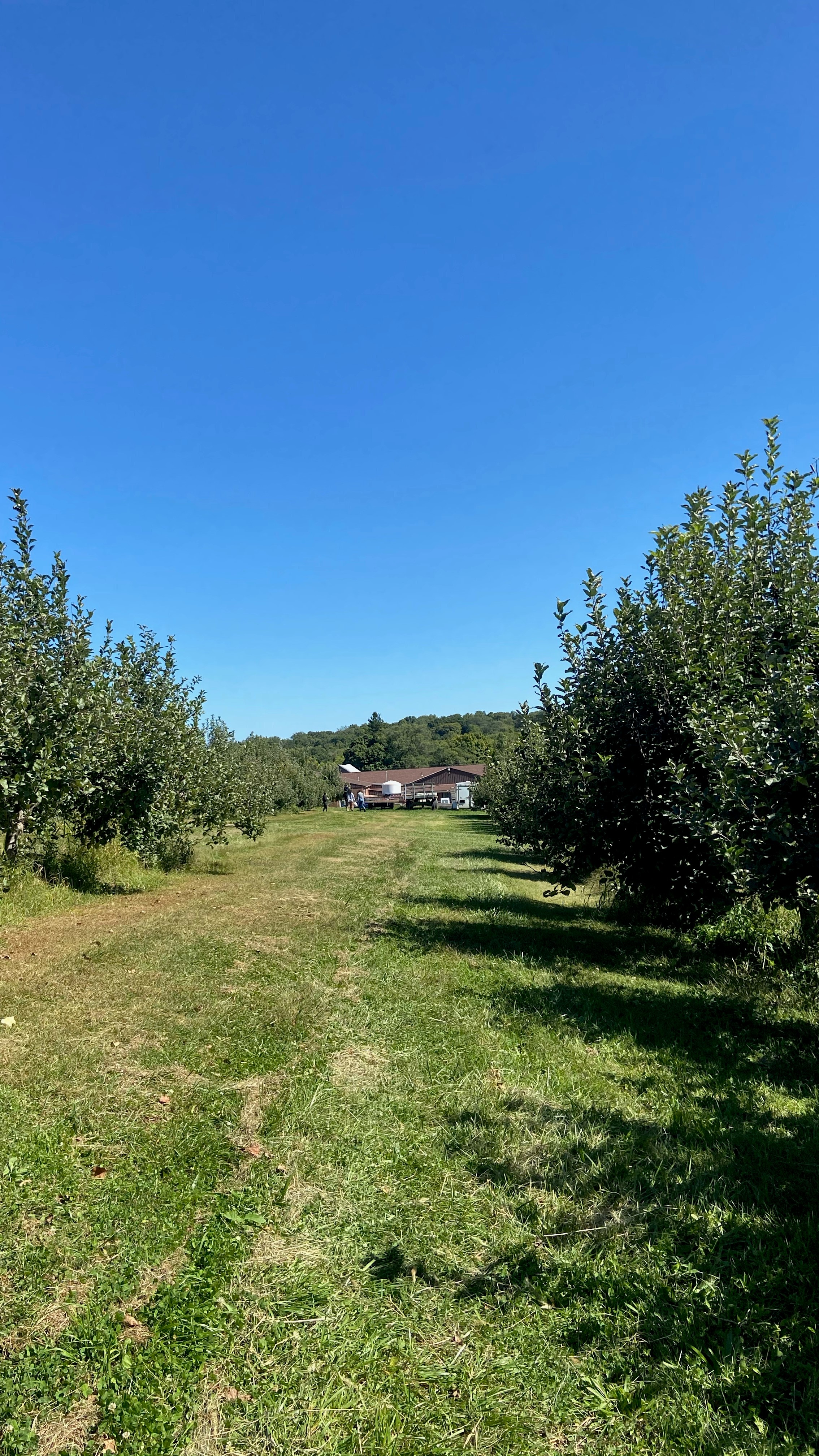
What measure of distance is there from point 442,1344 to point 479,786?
6443 centimetres

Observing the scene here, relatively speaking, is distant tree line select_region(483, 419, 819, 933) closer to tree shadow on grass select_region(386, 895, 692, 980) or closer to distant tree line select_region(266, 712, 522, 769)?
tree shadow on grass select_region(386, 895, 692, 980)

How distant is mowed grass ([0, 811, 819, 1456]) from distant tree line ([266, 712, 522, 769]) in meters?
96.0

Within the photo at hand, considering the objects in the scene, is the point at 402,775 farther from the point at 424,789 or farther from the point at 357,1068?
the point at 357,1068

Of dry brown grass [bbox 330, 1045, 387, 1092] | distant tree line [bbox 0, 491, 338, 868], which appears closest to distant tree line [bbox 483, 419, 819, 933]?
dry brown grass [bbox 330, 1045, 387, 1092]

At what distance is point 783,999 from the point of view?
8062 millimetres

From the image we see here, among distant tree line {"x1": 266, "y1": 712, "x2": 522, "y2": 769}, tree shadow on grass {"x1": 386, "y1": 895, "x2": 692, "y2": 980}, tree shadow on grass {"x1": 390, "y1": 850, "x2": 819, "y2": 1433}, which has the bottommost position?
tree shadow on grass {"x1": 386, "y1": 895, "x2": 692, "y2": 980}

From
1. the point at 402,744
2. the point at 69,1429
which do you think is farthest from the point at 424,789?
the point at 69,1429

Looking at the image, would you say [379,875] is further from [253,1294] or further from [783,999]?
[253,1294]

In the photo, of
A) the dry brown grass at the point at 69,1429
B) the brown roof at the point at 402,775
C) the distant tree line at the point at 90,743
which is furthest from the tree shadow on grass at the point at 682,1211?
the brown roof at the point at 402,775

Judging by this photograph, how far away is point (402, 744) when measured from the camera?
140125mm

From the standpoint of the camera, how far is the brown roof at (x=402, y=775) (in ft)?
327

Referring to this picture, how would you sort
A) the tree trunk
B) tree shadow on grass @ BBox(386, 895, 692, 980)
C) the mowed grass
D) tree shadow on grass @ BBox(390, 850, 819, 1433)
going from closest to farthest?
1. the mowed grass
2. tree shadow on grass @ BBox(390, 850, 819, 1433)
3. tree shadow on grass @ BBox(386, 895, 692, 980)
4. the tree trunk

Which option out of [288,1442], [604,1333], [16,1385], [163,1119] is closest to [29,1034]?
[163,1119]

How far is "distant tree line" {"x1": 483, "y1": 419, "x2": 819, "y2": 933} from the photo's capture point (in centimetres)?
641
